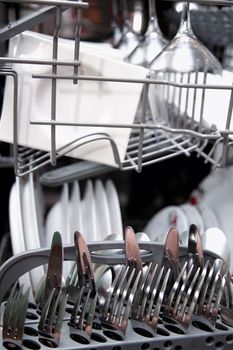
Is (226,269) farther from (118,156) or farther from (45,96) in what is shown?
(45,96)

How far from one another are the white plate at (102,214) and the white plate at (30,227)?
11cm

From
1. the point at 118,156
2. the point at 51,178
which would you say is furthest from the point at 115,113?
the point at 51,178

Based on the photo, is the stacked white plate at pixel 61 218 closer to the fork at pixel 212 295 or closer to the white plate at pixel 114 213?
the white plate at pixel 114 213

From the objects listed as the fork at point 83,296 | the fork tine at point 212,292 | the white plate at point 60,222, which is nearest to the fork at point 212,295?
the fork tine at point 212,292

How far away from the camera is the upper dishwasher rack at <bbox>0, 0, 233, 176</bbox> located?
0.43 metres

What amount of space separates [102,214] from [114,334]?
0.25m

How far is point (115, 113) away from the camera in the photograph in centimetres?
55

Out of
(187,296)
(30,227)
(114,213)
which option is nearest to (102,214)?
(114,213)

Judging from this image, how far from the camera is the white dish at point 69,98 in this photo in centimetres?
53

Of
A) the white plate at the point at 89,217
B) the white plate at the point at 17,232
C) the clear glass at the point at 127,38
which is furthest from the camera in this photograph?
the clear glass at the point at 127,38

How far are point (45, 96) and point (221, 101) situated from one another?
0.68 ft

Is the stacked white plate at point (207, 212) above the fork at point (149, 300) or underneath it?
above

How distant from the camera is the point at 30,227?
1.82ft

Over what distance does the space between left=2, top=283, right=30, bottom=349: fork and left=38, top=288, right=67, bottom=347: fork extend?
2cm
